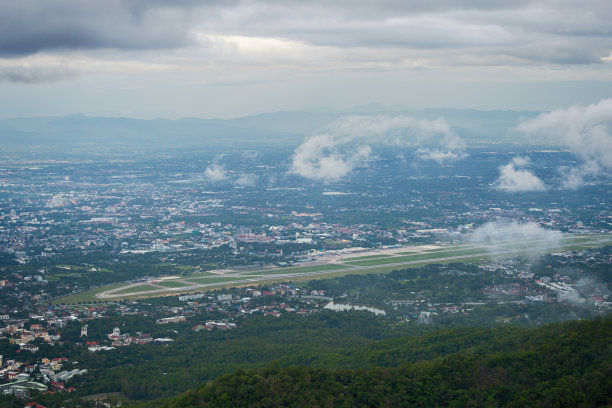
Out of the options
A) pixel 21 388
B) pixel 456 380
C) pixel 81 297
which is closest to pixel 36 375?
pixel 21 388

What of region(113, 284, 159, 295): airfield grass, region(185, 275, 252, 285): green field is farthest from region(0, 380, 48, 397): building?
region(185, 275, 252, 285): green field

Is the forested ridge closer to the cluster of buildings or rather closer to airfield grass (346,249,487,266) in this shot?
the cluster of buildings

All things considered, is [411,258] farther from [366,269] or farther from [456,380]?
[456,380]

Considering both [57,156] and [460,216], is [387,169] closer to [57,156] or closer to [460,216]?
[460,216]

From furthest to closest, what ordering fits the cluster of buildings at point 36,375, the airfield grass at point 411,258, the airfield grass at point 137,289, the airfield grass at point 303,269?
the airfield grass at point 411,258, the airfield grass at point 303,269, the airfield grass at point 137,289, the cluster of buildings at point 36,375

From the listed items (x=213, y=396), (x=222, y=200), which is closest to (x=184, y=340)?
(x=213, y=396)

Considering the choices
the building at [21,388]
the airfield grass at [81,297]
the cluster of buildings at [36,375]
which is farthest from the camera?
the airfield grass at [81,297]

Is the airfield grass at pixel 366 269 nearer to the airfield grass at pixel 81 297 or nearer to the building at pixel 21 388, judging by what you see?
the airfield grass at pixel 81 297

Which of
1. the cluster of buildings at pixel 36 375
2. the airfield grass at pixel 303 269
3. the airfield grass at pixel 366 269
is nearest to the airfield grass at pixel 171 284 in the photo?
the airfield grass at pixel 366 269
